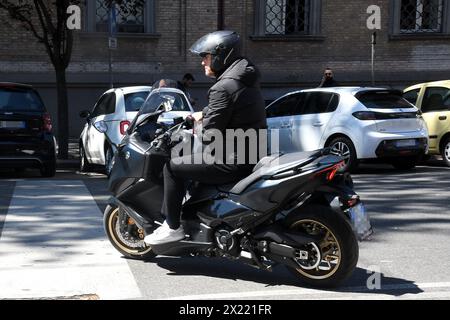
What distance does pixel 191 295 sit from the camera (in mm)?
5141

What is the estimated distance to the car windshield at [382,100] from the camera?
1226cm

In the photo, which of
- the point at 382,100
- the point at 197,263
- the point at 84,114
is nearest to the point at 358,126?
the point at 382,100

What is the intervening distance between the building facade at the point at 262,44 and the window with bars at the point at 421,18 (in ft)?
0.10

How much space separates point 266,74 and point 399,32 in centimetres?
426

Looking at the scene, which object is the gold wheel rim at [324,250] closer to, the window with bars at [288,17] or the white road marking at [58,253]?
the white road marking at [58,253]

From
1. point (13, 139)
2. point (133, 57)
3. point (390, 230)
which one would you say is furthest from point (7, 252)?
point (133, 57)

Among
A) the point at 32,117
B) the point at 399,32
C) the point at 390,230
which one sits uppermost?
the point at 399,32

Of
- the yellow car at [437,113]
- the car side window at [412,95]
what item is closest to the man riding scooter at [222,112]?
the yellow car at [437,113]

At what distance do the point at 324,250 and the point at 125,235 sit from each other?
1954 mm

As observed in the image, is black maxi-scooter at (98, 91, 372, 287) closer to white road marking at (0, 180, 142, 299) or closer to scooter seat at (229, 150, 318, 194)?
scooter seat at (229, 150, 318, 194)

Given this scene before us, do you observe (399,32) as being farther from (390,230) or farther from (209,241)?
(209,241)

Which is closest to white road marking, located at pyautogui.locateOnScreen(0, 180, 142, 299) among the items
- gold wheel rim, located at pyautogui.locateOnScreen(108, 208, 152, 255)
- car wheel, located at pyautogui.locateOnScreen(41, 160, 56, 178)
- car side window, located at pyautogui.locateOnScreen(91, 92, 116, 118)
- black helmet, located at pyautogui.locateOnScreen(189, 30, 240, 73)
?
gold wheel rim, located at pyautogui.locateOnScreen(108, 208, 152, 255)

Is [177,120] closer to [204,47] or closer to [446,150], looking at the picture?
[204,47]
